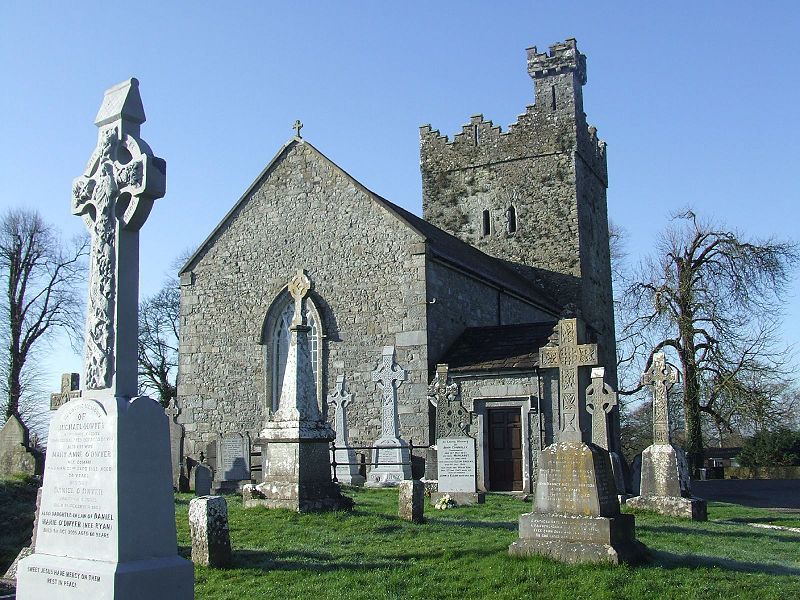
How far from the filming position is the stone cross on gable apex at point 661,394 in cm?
1474

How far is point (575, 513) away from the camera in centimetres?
895

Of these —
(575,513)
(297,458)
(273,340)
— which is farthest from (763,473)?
(575,513)

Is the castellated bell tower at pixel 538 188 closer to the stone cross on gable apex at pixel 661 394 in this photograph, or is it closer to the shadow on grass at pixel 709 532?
the stone cross on gable apex at pixel 661 394

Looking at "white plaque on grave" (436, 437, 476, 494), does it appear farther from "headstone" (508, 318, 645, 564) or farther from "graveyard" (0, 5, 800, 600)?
"headstone" (508, 318, 645, 564)

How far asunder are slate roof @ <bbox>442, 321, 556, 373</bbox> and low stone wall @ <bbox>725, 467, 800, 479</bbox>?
1505cm

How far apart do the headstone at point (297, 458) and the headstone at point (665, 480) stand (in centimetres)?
506

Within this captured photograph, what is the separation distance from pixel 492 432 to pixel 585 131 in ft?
53.9

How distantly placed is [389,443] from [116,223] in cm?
1299

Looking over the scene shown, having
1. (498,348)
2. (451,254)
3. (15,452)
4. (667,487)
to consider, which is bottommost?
(667,487)

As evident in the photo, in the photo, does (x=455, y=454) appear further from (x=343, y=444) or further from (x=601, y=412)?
(x=343, y=444)

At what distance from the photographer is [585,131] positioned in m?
33.0

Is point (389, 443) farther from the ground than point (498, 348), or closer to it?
closer to it

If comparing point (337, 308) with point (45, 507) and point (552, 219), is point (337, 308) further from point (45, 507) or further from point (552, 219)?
point (45, 507)

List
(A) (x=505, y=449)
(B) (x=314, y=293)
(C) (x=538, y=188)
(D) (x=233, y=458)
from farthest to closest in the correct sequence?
1. (C) (x=538, y=188)
2. (B) (x=314, y=293)
3. (A) (x=505, y=449)
4. (D) (x=233, y=458)
